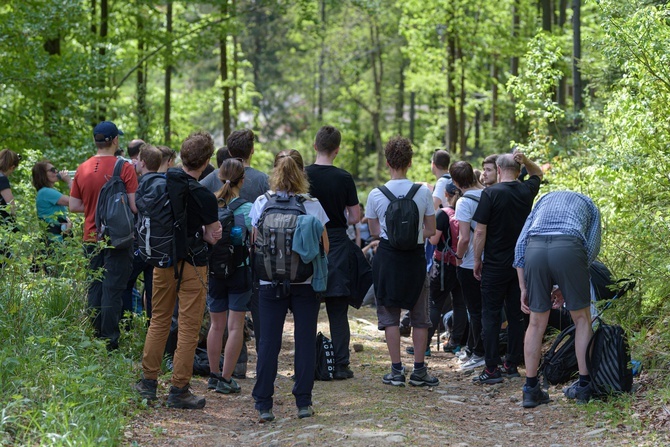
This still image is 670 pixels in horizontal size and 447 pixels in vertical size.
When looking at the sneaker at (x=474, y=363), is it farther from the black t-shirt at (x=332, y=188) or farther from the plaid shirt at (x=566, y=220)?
the black t-shirt at (x=332, y=188)

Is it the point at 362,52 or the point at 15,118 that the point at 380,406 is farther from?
the point at 362,52

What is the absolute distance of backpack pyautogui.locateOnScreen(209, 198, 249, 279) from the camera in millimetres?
7406

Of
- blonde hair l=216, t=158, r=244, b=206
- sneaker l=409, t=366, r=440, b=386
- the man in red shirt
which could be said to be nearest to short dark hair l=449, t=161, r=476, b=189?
sneaker l=409, t=366, r=440, b=386

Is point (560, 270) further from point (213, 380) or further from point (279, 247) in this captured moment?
point (213, 380)

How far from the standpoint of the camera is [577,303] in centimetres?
704

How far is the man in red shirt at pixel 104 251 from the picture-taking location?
27.5 feet

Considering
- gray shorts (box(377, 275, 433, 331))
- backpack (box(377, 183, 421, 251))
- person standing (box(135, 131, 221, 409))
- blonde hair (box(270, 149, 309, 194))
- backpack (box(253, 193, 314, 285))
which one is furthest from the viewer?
gray shorts (box(377, 275, 433, 331))

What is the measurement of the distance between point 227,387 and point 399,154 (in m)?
2.68

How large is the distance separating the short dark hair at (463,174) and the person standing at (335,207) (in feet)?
4.47

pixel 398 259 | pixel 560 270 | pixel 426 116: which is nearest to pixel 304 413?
pixel 398 259

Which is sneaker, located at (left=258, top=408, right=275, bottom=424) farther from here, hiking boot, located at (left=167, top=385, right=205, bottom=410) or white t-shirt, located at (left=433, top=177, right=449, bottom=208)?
white t-shirt, located at (left=433, top=177, right=449, bottom=208)

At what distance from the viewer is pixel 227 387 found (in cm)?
795

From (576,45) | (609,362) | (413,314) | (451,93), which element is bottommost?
(609,362)

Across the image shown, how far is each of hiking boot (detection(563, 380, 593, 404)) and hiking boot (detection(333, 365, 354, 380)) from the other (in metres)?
2.20
